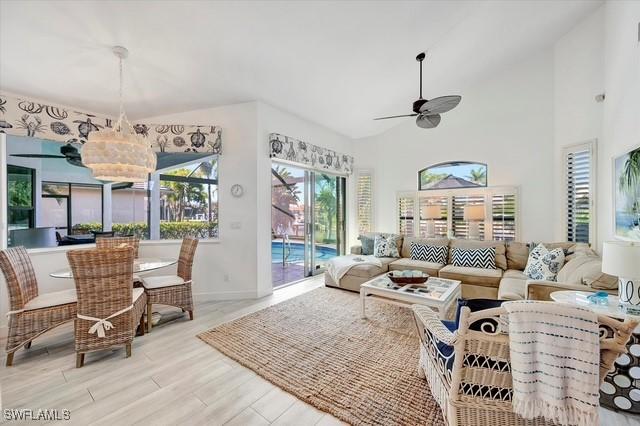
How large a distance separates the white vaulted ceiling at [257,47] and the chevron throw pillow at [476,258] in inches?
116

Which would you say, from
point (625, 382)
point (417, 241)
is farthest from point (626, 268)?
point (417, 241)

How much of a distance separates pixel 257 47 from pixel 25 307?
3.42m

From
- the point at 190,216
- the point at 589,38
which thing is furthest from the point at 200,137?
the point at 589,38

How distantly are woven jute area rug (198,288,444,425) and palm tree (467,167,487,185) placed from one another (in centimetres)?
300

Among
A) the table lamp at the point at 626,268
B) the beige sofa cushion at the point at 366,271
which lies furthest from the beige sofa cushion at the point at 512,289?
the beige sofa cushion at the point at 366,271

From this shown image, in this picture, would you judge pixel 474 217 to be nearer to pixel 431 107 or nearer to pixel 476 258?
pixel 476 258

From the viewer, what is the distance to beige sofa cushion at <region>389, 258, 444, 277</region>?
14.2 feet

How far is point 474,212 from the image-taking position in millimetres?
4832

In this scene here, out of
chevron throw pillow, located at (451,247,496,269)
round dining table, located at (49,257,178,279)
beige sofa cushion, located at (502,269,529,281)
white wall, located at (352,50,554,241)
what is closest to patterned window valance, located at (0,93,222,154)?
round dining table, located at (49,257,178,279)

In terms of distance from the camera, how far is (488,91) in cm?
490

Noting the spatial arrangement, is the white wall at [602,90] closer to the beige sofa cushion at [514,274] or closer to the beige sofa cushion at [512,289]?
the beige sofa cushion at [514,274]

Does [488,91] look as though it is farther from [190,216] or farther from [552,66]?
[190,216]

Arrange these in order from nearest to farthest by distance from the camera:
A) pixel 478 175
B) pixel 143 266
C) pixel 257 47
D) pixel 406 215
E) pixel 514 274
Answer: pixel 257 47
pixel 143 266
pixel 514 274
pixel 478 175
pixel 406 215

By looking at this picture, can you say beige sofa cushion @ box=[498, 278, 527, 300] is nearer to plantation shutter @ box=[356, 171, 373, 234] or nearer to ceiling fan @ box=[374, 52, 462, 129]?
ceiling fan @ box=[374, 52, 462, 129]
